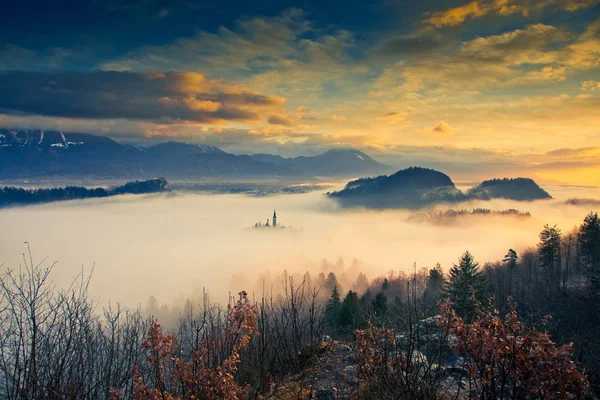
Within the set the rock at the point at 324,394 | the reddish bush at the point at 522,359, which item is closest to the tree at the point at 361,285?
the rock at the point at 324,394

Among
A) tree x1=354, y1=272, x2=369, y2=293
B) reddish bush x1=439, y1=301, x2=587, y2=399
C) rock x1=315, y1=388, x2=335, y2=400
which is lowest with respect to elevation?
tree x1=354, y1=272, x2=369, y2=293

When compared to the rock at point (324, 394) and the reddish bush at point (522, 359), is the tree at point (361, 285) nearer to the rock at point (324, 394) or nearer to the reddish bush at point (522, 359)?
the rock at point (324, 394)

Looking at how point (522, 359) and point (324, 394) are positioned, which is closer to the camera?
point (522, 359)

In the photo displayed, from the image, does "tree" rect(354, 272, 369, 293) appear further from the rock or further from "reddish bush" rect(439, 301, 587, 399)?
"reddish bush" rect(439, 301, 587, 399)

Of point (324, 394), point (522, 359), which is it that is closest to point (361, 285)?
point (324, 394)

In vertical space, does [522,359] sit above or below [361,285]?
above

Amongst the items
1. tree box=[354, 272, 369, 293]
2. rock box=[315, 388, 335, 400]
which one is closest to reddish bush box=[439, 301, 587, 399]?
rock box=[315, 388, 335, 400]

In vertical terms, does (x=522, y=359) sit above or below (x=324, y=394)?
above

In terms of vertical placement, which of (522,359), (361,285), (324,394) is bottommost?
(361,285)

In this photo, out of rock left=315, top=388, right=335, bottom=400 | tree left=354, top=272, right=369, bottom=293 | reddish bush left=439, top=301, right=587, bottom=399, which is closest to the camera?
reddish bush left=439, top=301, right=587, bottom=399

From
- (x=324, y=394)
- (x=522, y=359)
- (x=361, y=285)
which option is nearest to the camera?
(x=522, y=359)

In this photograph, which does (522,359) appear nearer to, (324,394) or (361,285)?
(324,394)

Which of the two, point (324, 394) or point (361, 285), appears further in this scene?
point (361, 285)

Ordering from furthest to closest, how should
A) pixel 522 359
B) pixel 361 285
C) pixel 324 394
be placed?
pixel 361 285 < pixel 324 394 < pixel 522 359
